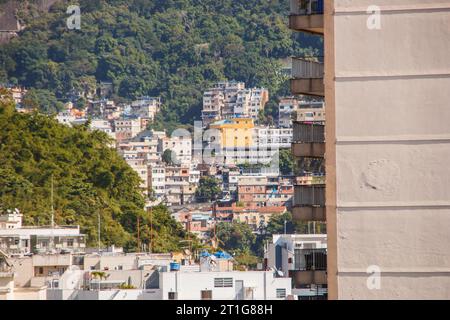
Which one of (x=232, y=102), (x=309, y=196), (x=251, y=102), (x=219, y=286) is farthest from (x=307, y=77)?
(x=251, y=102)

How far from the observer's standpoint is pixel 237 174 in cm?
13825

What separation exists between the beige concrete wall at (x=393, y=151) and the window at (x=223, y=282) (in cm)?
3147

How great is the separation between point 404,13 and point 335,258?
1.61 meters

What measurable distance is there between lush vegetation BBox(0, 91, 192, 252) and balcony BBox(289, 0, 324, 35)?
5245 centimetres

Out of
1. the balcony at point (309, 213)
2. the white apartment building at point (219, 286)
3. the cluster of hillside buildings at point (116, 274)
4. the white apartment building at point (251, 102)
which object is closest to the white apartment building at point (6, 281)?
the cluster of hillside buildings at point (116, 274)

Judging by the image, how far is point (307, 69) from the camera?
18.9 meters

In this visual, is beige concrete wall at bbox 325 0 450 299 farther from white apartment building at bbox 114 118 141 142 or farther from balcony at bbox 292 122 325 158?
white apartment building at bbox 114 118 141 142

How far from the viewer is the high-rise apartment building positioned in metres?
12.9

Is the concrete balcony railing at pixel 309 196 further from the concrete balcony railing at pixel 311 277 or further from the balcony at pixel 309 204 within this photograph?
the concrete balcony railing at pixel 311 277

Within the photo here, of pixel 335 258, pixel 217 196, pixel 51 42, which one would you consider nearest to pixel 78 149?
pixel 217 196

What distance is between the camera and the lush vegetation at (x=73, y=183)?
242 ft

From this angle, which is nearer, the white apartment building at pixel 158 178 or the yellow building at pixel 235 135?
the white apartment building at pixel 158 178

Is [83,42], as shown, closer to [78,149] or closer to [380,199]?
[78,149]
